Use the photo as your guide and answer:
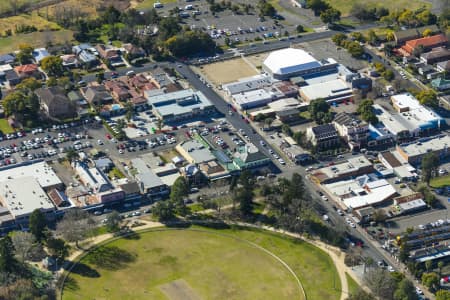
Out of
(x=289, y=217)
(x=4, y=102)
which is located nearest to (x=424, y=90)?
(x=289, y=217)

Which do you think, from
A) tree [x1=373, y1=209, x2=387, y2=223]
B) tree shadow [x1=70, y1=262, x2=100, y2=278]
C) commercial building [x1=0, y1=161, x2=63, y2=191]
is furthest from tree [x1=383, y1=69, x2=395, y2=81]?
tree shadow [x1=70, y1=262, x2=100, y2=278]

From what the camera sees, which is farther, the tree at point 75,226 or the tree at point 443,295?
the tree at point 75,226

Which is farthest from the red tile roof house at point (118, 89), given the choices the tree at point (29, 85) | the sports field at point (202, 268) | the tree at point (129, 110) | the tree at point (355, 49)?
the tree at point (355, 49)

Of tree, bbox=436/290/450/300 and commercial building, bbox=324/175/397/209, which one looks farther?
commercial building, bbox=324/175/397/209

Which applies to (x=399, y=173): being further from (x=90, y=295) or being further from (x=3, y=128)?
(x=3, y=128)

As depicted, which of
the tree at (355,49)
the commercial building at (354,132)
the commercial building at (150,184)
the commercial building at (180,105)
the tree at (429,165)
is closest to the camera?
the commercial building at (150,184)

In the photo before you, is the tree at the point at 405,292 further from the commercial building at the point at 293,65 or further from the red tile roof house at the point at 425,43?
the red tile roof house at the point at 425,43

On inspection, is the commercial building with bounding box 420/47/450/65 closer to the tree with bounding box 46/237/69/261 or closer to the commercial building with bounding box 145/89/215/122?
the commercial building with bounding box 145/89/215/122
